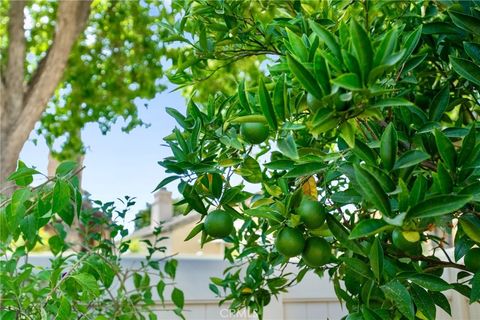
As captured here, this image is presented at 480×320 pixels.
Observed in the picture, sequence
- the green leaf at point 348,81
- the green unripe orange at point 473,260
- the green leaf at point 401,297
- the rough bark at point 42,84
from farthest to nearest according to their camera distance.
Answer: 1. the rough bark at point 42,84
2. the green unripe orange at point 473,260
3. the green leaf at point 401,297
4. the green leaf at point 348,81

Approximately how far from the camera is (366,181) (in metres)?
0.57

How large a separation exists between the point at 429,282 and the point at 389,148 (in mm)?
190

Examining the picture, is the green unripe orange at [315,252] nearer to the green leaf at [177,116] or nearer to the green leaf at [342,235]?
the green leaf at [342,235]

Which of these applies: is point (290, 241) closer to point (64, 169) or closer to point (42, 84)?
point (64, 169)

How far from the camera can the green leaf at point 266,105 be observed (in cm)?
66

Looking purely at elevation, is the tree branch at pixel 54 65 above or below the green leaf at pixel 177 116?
above

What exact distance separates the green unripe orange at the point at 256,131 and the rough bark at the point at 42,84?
2747mm

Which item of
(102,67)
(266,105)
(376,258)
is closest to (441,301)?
(376,258)

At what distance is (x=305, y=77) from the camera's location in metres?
0.57

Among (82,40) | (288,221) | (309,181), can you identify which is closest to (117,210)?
(309,181)

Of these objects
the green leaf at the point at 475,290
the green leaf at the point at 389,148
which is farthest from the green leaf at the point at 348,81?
the green leaf at the point at 475,290

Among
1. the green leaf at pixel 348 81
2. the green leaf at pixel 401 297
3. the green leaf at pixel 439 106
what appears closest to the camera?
the green leaf at pixel 348 81

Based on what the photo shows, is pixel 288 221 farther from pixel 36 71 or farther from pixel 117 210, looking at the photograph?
pixel 36 71

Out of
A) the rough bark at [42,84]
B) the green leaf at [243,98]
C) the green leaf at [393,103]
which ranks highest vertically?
the rough bark at [42,84]
